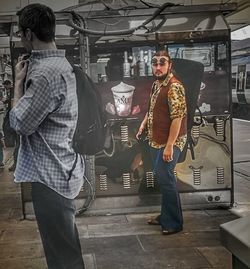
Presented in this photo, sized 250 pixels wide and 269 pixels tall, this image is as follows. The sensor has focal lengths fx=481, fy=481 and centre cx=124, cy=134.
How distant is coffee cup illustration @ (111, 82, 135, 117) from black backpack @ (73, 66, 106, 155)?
7.90ft

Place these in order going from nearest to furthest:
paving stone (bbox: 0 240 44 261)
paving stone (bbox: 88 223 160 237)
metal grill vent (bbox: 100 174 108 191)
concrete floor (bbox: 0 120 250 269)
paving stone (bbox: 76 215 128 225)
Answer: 1. concrete floor (bbox: 0 120 250 269)
2. paving stone (bbox: 0 240 44 261)
3. paving stone (bbox: 88 223 160 237)
4. paving stone (bbox: 76 215 128 225)
5. metal grill vent (bbox: 100 174 108 191)

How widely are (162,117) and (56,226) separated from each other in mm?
2386

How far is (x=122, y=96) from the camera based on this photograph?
18.0ft

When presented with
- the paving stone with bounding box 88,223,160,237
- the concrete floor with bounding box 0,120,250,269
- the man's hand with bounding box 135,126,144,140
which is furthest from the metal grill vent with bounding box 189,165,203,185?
the paving stone with bounding box 88,223,160,237

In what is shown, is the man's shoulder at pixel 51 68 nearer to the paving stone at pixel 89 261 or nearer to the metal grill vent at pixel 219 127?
the paving stone at pixel 89 261

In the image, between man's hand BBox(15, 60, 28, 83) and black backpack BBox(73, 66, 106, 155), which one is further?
black backpack BBox(73, 66, 106, 155)

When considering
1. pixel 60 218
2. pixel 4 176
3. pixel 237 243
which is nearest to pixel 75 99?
pixel 60 218

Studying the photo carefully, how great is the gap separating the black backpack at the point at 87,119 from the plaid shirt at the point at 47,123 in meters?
0.16

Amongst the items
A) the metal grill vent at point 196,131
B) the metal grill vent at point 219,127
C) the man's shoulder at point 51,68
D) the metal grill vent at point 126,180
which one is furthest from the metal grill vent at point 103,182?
the man's shoulder at point 51,68

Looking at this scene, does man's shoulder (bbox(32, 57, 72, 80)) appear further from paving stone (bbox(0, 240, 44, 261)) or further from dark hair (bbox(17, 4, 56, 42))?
paving stone (bbox(0, 240, 44, 261))

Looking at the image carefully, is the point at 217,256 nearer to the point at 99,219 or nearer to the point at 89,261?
the point at 89,261

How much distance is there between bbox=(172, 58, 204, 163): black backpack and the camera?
5.52 metres

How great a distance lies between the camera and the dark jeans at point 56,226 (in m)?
2.71

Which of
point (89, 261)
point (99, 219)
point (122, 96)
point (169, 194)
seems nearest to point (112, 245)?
point (89, 261)
